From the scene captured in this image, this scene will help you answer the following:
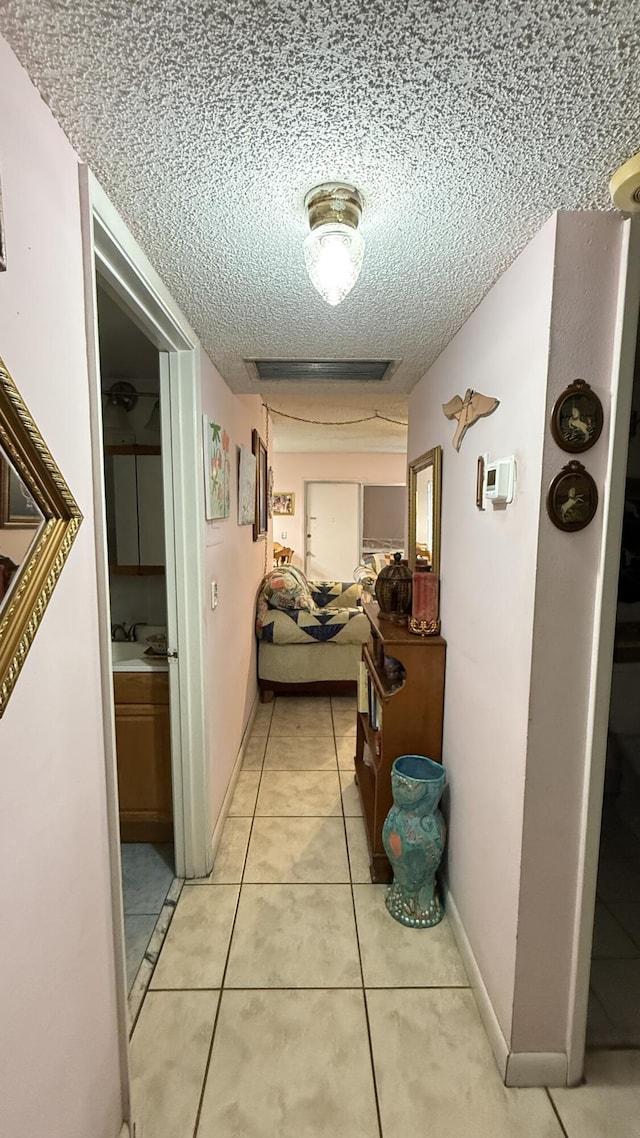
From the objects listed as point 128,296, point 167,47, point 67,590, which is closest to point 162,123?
point 167,47

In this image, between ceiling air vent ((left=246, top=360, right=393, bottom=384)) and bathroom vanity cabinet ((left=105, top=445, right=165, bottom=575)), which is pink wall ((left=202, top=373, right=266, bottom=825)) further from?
bathroom vanity cabinet ((left=105, top=445, right=165, bottom=575))

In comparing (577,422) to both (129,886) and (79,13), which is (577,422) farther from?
(129,886)

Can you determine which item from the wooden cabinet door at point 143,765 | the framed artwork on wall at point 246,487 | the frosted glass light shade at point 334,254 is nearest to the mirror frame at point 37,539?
the frosted glass light shade at point 334,254

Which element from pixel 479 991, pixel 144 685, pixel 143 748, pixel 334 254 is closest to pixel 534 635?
pixel 334 254

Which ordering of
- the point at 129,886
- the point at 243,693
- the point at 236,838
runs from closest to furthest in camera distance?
the point at 129,886, the point at 236,838, the point at 243,693

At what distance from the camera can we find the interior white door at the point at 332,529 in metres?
7.19

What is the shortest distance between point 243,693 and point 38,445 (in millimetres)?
2462

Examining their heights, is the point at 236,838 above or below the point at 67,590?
below

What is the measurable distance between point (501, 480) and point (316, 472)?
6.02 meters

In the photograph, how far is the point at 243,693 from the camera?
3.02 m

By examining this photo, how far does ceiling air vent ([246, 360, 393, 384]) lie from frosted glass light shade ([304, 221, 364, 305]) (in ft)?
3.65

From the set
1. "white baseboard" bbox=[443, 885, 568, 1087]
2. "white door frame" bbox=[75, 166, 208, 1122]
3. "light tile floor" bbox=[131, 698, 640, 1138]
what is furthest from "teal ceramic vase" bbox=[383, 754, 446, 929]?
"white door frame" bbox=[75, 166, 208, 1122]

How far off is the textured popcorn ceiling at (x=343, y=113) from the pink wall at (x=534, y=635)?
159mm

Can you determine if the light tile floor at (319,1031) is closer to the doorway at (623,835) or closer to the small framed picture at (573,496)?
the doorway at (623,835)
